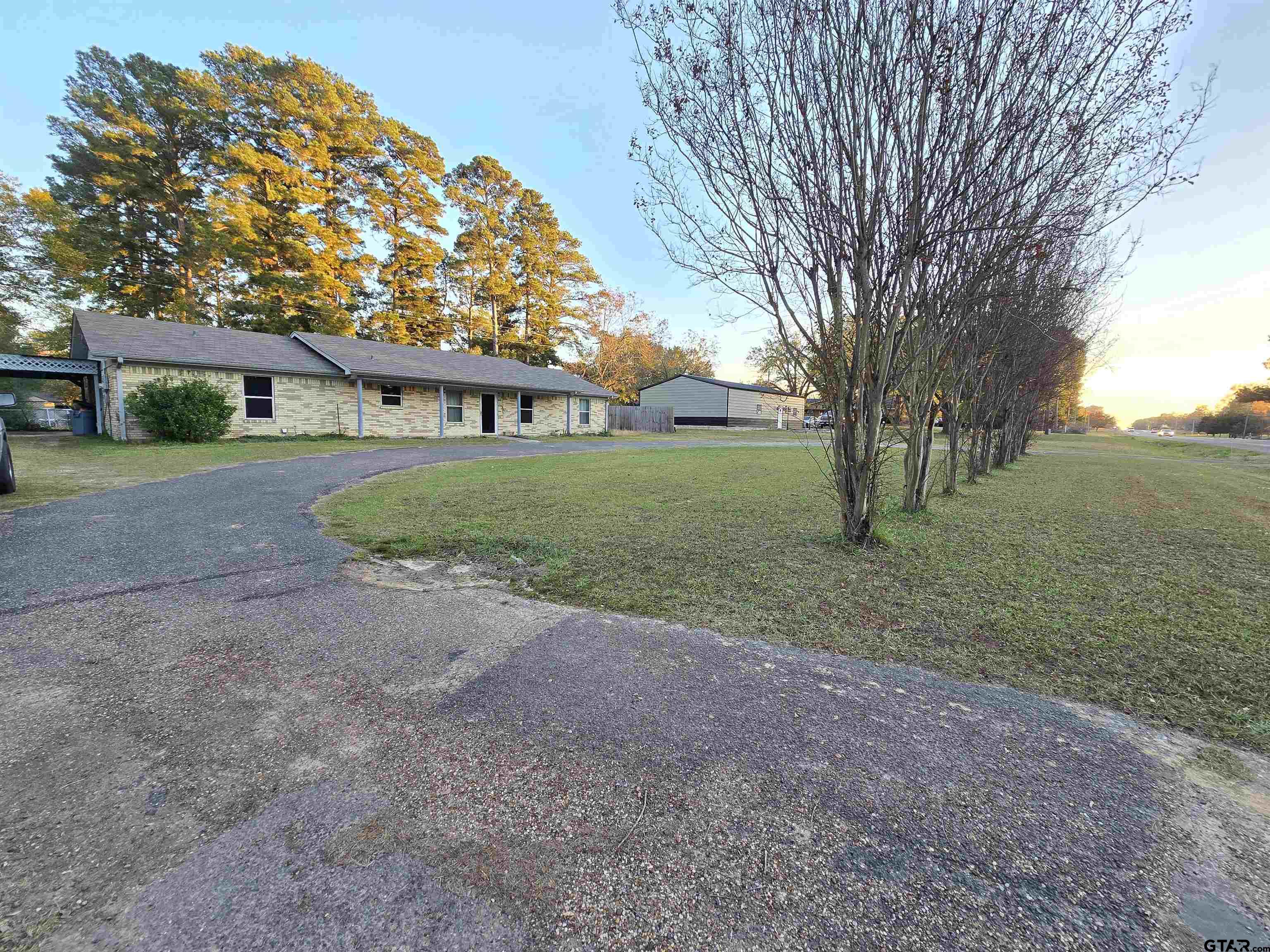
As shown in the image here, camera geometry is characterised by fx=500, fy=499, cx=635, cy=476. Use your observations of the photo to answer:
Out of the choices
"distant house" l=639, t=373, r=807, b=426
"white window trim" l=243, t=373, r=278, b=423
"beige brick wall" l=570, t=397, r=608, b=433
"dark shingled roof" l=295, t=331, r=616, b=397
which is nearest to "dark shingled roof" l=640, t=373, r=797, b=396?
"distant house" l=639, t=373, r=807, b=426

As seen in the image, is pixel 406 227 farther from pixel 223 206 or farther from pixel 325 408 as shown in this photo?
pixel 325 408

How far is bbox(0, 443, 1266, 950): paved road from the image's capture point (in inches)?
47.5

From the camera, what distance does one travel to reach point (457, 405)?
20.5m

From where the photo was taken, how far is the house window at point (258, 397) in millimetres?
15805

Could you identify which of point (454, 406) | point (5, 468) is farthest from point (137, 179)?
point (5, 468)

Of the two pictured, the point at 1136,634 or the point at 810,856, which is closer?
the point at 810,856

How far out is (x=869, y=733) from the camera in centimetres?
200

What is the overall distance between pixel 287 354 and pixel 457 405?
587 cm

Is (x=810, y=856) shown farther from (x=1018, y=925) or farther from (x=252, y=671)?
(x=252, y=671)

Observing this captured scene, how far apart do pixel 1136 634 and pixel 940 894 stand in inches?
111

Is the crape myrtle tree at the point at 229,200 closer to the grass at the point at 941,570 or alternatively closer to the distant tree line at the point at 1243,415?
the grass at the point at 941,570

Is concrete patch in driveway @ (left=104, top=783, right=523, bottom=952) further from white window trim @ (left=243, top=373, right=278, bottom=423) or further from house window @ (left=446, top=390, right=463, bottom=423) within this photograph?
house window @ (left=446, top=390, right=463, bottom=423)

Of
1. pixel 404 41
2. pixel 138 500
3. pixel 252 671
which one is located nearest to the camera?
pixel 252 671

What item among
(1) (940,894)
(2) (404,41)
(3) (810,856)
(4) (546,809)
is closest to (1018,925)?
(1) (940,894)
